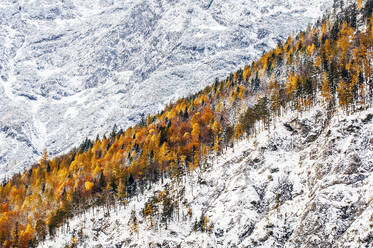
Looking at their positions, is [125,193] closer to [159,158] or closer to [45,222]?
[159,158]

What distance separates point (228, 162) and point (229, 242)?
28115mm

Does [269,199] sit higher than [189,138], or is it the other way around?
[189,138]

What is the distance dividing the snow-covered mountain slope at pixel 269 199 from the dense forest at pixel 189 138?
5026 mm

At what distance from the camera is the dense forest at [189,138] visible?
12088cm

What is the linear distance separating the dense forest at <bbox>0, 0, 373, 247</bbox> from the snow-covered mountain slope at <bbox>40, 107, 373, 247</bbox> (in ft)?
16.5

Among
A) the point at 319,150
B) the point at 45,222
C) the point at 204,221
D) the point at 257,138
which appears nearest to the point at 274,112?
the point at 257,138

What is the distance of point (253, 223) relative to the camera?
94625mm

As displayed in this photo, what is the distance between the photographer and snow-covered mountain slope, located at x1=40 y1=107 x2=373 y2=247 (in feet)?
265

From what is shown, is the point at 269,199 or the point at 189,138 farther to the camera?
the point at 189,138

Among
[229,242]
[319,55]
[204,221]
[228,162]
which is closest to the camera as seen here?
[229,242]

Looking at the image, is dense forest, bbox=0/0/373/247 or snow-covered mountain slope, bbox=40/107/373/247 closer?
snow-covered mountain slope, bbox=40/107/373/247

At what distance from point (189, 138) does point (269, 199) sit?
170 ft

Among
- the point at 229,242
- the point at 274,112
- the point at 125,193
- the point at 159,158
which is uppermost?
the point at 274,112

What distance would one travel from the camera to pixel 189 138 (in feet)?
474
